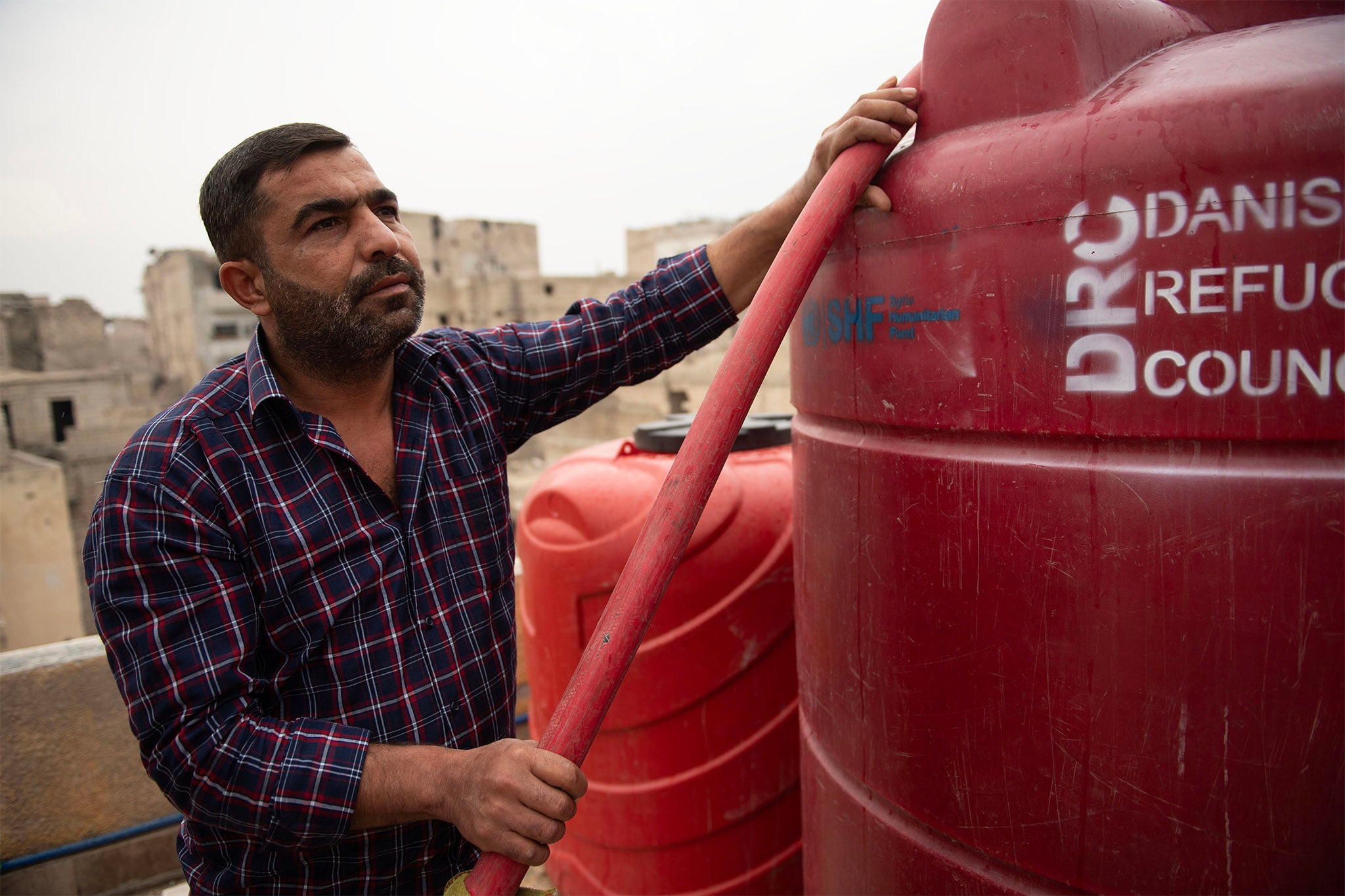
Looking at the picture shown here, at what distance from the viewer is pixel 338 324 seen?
1.44 m

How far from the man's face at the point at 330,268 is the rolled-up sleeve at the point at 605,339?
29 centimetres

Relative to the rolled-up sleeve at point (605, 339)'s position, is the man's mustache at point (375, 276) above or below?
above

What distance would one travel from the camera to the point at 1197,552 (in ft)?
2.97

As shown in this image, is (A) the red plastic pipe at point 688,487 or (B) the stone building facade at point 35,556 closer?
(A) the red plastic pipe at point 688,487

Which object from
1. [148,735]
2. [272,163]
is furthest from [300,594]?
[272,163]

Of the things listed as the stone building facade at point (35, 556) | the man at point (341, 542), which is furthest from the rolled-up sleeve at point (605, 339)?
the stone building facade at point (35, 556)

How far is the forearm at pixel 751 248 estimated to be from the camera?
1525mm

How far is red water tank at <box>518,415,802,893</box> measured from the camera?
210 centimetres

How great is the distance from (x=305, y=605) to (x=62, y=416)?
72.0 ft

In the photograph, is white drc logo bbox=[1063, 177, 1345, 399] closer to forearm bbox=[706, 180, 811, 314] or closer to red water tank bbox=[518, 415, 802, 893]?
forearm bbox=[706, 180, 811, 314]

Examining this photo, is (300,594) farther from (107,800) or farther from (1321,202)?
(107,800)

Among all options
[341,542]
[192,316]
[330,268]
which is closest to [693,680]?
[341,542]

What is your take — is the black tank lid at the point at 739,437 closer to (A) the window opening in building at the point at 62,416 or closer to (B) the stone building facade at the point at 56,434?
(B) the stone building facade at the point at 56,434

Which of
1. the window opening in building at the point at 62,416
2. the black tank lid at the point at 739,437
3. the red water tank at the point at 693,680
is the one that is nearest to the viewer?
the red water tank at the point at 693,680
